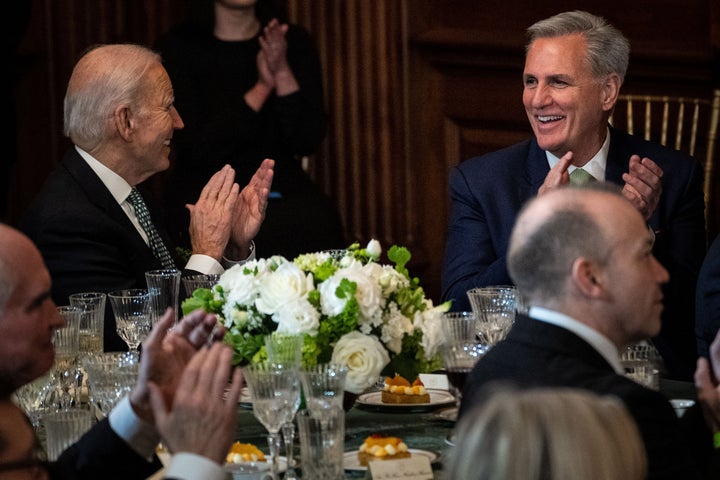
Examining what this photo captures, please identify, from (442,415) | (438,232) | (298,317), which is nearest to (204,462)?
(298,317)

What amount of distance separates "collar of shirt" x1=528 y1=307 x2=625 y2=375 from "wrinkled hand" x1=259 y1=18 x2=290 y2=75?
3.26 metres

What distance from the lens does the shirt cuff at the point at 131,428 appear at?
2119 mm

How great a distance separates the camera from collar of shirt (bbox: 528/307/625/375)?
2092mm

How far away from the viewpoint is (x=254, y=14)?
541 cm

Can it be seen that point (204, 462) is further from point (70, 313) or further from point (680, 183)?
point (680, 183)

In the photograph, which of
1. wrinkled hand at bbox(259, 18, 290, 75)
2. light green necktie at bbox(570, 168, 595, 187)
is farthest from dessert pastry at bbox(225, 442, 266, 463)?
wrinkled hand at bbox(259, 18, 290, 75)

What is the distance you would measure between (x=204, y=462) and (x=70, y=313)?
103 centimetres

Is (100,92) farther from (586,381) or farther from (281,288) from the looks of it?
(586,381)

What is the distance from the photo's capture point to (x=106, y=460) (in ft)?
6.97

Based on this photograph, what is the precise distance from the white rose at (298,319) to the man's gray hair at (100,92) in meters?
1.60

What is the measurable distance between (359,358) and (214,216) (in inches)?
59.1

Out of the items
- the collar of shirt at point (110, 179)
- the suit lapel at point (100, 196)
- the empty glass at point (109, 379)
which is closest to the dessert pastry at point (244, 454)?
the empty glass at point (109, 379)

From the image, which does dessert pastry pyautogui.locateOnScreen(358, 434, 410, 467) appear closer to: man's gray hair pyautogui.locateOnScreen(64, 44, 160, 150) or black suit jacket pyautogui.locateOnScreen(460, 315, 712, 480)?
black suit jacket pyautogui.locateOnScreen(460, 315, 712, 480)

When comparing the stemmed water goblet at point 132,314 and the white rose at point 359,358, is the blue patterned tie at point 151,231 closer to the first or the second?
the stemmed water goblet at point 132,314
